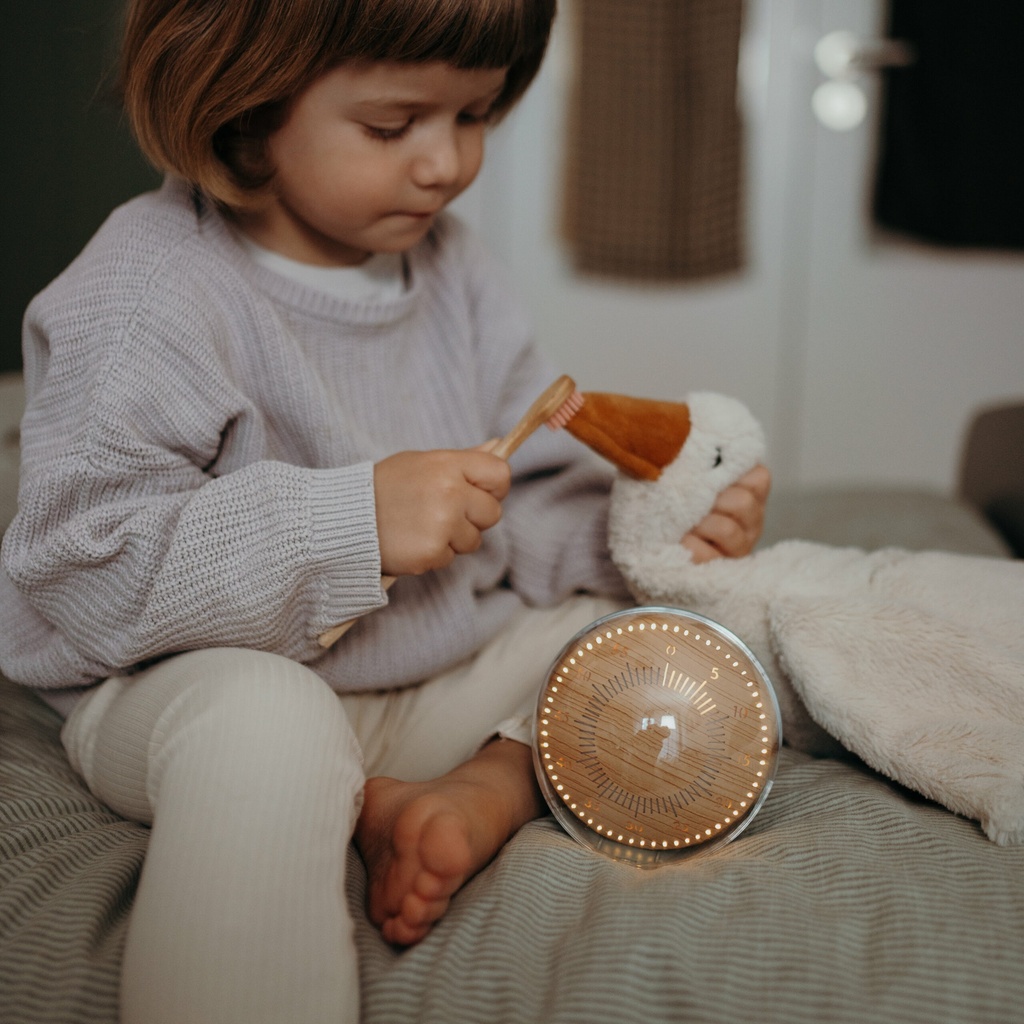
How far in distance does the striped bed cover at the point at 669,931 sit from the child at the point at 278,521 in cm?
3

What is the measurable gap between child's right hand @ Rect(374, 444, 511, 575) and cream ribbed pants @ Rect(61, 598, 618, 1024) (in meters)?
0.11

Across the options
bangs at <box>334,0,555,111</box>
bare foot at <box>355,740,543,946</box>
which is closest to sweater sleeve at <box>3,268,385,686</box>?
bare foot at <box>355,740,543,946</box>

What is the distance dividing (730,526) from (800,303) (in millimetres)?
1601

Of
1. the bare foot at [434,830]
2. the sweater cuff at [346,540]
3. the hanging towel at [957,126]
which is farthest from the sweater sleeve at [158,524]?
the hanging towel at [957,126]

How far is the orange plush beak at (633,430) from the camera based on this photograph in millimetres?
735

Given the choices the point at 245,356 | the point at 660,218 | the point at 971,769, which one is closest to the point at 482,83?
the point at 245,356

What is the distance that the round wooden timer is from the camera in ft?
2.02

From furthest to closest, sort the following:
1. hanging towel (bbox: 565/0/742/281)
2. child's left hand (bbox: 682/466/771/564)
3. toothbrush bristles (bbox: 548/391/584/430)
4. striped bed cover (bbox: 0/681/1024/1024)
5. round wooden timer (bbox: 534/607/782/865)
→ hanging towel (bbox: 565/0/742/281) → child's left hand (bbox: 682/466/771/564) → toothbrush bristles (bbox: 548/391/584/430) → round wooden timer (bbox: 534/607/782/865) → striped bed cover (bbox: 0/681/1024/1024)

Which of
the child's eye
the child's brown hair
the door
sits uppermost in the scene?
the child's brown hair

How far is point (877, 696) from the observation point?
68cm

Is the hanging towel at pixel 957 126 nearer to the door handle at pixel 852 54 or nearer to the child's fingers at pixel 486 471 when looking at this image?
the door handle at pixel 852 54

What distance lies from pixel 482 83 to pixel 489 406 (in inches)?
11.9

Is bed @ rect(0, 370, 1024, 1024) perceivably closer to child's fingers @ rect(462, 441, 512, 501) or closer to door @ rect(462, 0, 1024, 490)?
child's fingers @ rect(462, 441, 512, 501)

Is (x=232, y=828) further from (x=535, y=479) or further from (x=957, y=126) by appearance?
(x=957, y=126)
